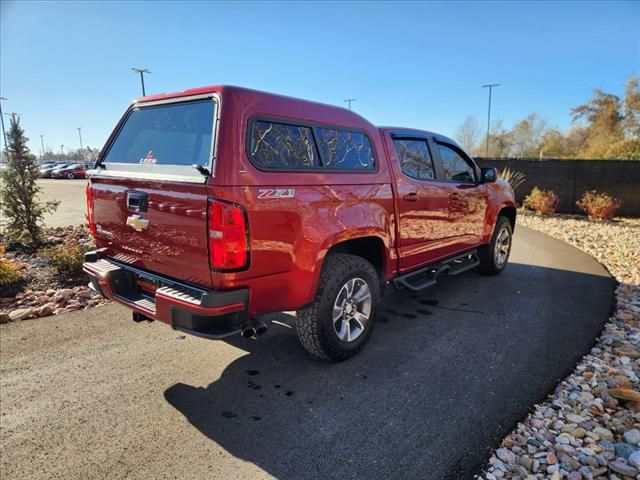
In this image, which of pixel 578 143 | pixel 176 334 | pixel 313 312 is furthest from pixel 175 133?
pixel 578 143

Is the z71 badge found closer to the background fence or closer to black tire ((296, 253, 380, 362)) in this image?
black tire ((296, 253, 380, 362))

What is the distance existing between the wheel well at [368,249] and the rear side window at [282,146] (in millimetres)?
817

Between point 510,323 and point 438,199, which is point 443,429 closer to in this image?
point 510,323

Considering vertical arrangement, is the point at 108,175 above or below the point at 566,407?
above

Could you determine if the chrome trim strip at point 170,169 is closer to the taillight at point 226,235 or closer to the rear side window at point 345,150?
the taillight at point 226,235

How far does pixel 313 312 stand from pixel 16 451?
2.09 metres

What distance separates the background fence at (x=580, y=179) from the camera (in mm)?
11953

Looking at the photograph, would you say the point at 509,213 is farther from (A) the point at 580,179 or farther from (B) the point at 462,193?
(A) the point at 580,179

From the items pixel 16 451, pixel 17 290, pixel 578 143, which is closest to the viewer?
pixel 16 451

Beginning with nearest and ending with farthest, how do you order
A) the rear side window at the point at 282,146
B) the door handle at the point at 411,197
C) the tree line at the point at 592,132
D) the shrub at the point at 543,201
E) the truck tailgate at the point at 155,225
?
the truck tailgate at the point at 155,225
the rear side window at the point at 282,146
the door handle at the point at 411,197
the shrub at the point at 543,201
the tree line at the point at 592,132

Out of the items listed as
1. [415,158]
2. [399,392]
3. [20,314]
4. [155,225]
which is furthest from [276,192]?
[20,314]

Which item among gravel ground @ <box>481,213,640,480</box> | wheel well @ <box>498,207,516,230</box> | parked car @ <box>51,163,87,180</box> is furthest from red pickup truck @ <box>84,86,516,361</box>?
parked car @ <box>51,163,87,180</box>

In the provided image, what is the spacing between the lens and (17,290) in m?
5.36

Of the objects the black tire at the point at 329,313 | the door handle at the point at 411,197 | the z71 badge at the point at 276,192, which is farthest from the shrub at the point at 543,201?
the z71 badge at the point at 276,192
